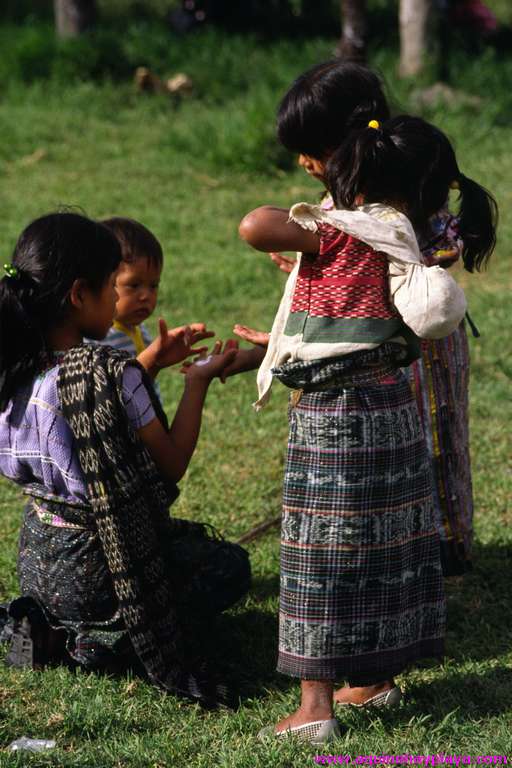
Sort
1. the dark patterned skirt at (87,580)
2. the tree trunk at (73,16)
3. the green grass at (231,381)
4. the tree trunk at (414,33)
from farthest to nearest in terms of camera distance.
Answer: the tree trunk at (73,16) → the tree trunk at (414,33) → the dark patterned skirt at (87,580) → the green grass at (231,381)

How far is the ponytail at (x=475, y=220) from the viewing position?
3131 millimetres

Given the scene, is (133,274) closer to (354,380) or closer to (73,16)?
(354,380)

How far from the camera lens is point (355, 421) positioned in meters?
2.78

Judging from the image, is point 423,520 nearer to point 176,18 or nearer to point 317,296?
point 317,296

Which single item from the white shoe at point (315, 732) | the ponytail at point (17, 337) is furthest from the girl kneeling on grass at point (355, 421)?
the ponytail at point (17, 337)

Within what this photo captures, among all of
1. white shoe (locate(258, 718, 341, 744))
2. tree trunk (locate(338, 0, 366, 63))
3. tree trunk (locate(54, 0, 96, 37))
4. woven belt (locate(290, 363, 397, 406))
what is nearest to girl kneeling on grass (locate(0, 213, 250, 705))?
white shoe (locate(258, 718, 341, 744))

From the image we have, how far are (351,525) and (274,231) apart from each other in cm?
73

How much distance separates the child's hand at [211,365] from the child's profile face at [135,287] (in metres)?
0.60

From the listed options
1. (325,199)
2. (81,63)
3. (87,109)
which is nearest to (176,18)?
(81,63)

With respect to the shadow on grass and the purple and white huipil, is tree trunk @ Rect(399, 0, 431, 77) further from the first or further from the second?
the purple and white huipil

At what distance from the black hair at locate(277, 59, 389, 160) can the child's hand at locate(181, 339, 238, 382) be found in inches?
23.2

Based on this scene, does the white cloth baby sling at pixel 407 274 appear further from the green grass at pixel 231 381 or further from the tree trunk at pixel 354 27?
the tree trunk at pixel 354 27

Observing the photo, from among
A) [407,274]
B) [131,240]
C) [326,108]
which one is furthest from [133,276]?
[407,274]

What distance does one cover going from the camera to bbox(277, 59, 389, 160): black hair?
314 cm
